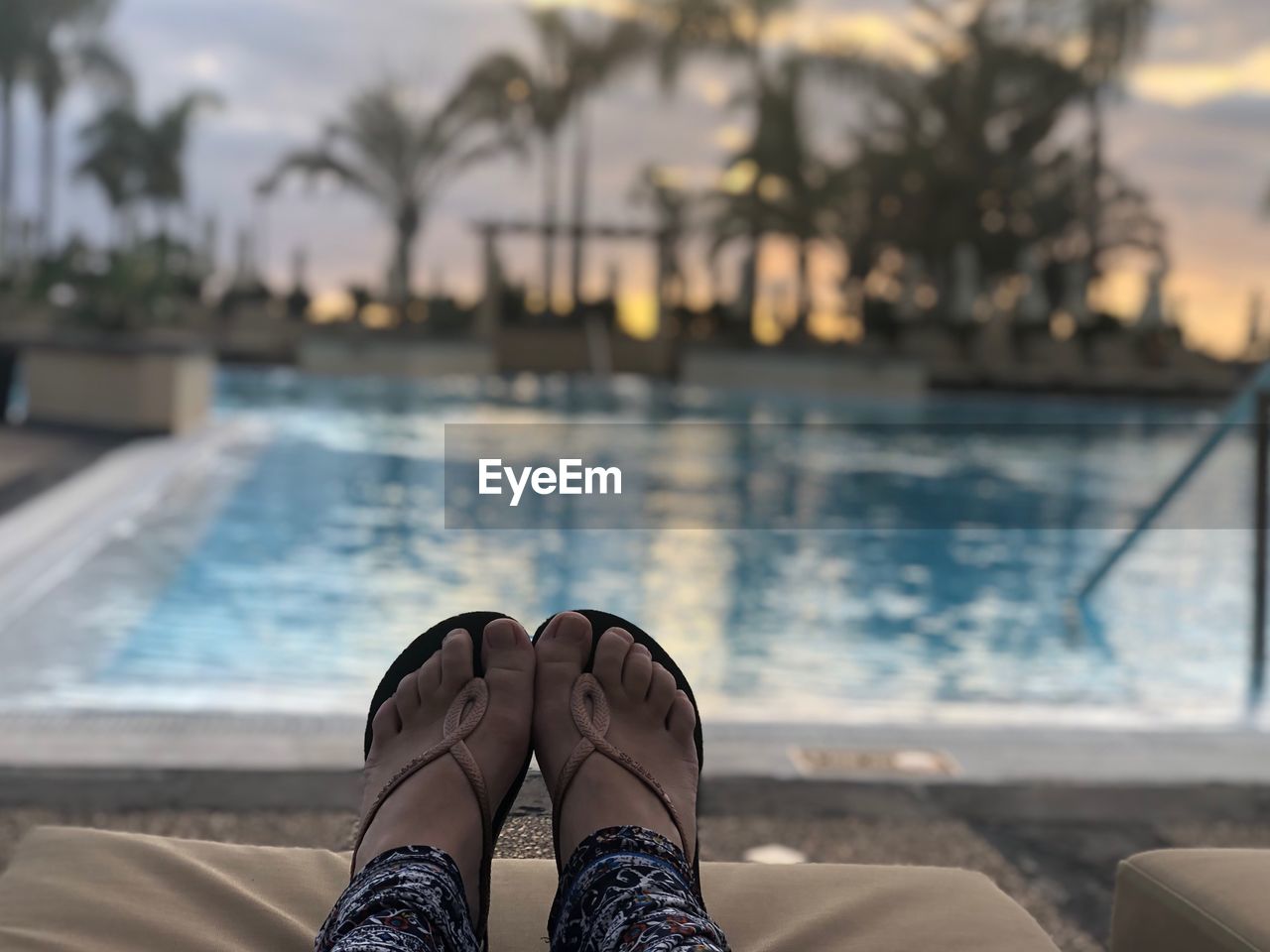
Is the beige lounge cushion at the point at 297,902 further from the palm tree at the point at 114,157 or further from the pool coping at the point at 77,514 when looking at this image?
the palm tree at the point at 114,157

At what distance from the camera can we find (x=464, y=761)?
1370mm

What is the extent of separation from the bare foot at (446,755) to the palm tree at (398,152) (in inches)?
823

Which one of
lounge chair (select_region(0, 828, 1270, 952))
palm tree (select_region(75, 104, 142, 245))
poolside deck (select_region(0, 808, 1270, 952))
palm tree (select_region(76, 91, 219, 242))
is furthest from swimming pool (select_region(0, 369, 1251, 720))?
Answer: palm tree (select_region(75, 104, 142, 245))

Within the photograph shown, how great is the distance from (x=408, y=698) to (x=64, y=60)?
26.1 meters

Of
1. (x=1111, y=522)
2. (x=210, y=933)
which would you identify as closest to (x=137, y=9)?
(x=1111, y=522)

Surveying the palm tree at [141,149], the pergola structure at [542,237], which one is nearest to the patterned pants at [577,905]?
the pergola structure at [542,237]

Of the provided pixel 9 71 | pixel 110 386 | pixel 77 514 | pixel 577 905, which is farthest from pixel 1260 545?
pixel 9 71

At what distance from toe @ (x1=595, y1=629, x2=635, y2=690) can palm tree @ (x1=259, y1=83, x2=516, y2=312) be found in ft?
68.6

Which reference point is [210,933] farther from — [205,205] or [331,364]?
[205,205]

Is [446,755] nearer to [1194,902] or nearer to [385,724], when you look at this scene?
[385,724]

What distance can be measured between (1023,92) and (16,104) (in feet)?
56.5

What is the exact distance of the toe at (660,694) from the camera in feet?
5.15

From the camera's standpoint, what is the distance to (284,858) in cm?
132

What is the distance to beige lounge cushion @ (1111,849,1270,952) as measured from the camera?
115 cm
